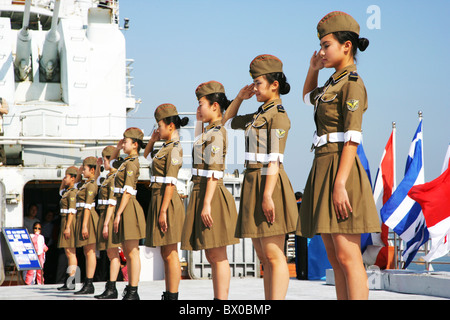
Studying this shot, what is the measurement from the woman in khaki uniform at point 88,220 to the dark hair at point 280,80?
4593 mm

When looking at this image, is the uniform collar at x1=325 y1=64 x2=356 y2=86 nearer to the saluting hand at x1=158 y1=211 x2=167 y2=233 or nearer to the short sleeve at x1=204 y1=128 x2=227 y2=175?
the short sleeve at x1=204 y1=128 x2=227 y2=175

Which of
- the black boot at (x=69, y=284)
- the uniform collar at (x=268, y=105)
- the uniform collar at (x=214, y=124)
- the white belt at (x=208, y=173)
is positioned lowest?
the black boot at (x=69, y=284)

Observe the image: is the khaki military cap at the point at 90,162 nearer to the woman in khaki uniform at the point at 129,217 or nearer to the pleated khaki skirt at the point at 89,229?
the pleated khaki skirt at the point at 89,229

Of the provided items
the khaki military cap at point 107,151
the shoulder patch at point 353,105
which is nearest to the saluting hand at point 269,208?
the shoulder patch at point 353,105

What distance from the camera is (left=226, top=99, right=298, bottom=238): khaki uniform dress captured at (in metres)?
4.05

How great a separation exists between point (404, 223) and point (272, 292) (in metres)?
4.25

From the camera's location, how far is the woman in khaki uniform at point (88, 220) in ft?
27.0

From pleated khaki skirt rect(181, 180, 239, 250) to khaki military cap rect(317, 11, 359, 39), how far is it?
174 centimetres

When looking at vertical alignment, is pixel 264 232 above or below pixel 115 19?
below

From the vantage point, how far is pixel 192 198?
4.95m

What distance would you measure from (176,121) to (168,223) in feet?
3.04
